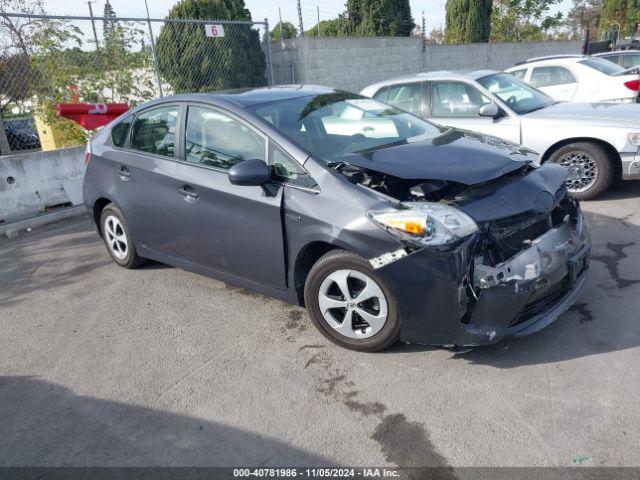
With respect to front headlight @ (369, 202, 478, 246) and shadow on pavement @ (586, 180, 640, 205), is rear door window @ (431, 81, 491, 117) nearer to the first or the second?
shadow on pavement @ (586, 180, 640, 205)

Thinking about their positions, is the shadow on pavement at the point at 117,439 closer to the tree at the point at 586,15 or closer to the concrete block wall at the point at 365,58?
the concrete block wall at the point at 365,58

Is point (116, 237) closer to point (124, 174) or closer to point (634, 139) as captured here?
point (124, 174)

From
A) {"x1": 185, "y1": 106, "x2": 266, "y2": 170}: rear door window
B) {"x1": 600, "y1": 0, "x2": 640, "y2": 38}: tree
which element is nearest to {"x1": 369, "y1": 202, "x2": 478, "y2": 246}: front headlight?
{"x1": 185, "y1": 106, "x2": 266, "y2": 170}: rear door window

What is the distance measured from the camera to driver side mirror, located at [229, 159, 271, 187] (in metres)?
3.46

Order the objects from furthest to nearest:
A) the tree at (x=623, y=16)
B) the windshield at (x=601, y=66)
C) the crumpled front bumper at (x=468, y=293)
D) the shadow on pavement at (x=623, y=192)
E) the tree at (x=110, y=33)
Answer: the tree at (x=623, y=16), the windshield at (x=601, y=66), the tree at (x=110, y=33), the shadow on pavement at (x=623, y=192), the crumpled front bumper at (x=468, y=293)

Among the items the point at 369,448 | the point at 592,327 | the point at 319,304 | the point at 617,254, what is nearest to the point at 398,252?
the point at 319,304

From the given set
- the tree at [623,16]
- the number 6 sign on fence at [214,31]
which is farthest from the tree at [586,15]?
the number 6 sign on fence at [214,31]

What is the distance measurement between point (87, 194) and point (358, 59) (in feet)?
38.6

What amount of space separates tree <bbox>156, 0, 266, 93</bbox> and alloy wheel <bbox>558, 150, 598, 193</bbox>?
7.41 m

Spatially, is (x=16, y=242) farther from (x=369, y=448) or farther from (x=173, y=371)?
(x=369, y=448)

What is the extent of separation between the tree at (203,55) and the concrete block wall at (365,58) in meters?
0.95

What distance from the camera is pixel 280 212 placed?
3.54 m

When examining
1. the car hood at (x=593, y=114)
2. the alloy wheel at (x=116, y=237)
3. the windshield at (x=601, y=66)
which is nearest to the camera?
the alloy wheel at (x=116, y=237)

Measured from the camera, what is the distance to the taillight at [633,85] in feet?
28.5
